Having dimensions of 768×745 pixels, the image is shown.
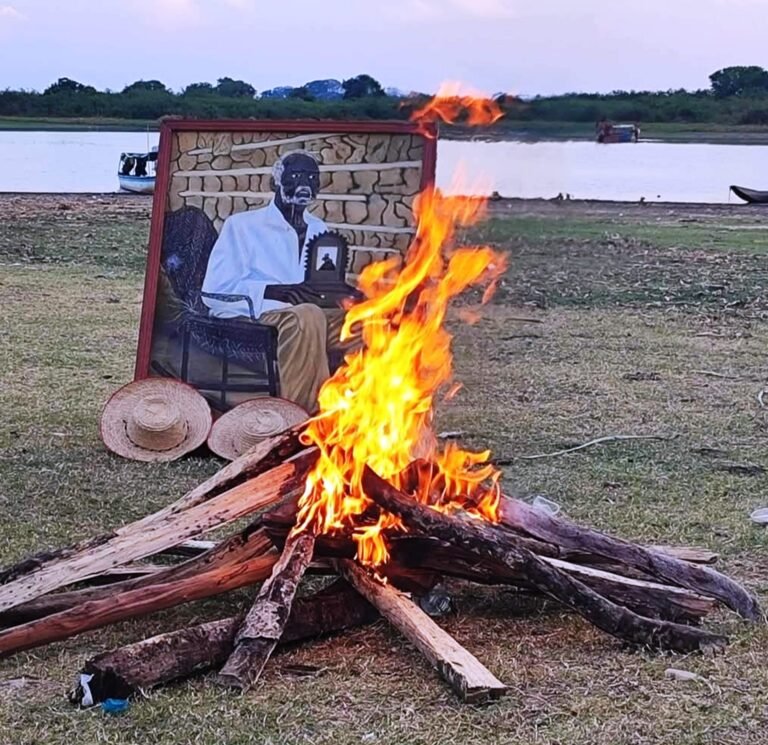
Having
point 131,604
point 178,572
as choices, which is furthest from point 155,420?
point 131,604

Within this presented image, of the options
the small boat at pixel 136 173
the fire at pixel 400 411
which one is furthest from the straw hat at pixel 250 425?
the small boat at pixel 136 173

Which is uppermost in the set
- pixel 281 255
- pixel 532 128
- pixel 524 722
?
pixel 532 128

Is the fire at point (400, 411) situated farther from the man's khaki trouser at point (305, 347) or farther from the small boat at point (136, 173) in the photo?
the small boat at point (136, 173)

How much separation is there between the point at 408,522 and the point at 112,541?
90 centimetres

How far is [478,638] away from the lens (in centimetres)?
362

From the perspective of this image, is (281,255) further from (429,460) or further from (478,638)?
(478,638)

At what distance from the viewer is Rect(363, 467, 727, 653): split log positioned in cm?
350

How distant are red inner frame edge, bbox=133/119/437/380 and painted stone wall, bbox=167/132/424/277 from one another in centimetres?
3

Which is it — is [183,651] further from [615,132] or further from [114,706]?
[615,132]

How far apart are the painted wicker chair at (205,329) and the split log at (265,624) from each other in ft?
8.32

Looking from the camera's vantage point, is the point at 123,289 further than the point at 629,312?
Yes

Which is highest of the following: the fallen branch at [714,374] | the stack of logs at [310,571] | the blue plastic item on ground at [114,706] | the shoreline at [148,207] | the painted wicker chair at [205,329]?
the shoreline at [148,207]

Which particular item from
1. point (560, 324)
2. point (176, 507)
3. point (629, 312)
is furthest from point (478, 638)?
point (629, 312)

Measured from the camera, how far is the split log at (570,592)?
350 centimetres
